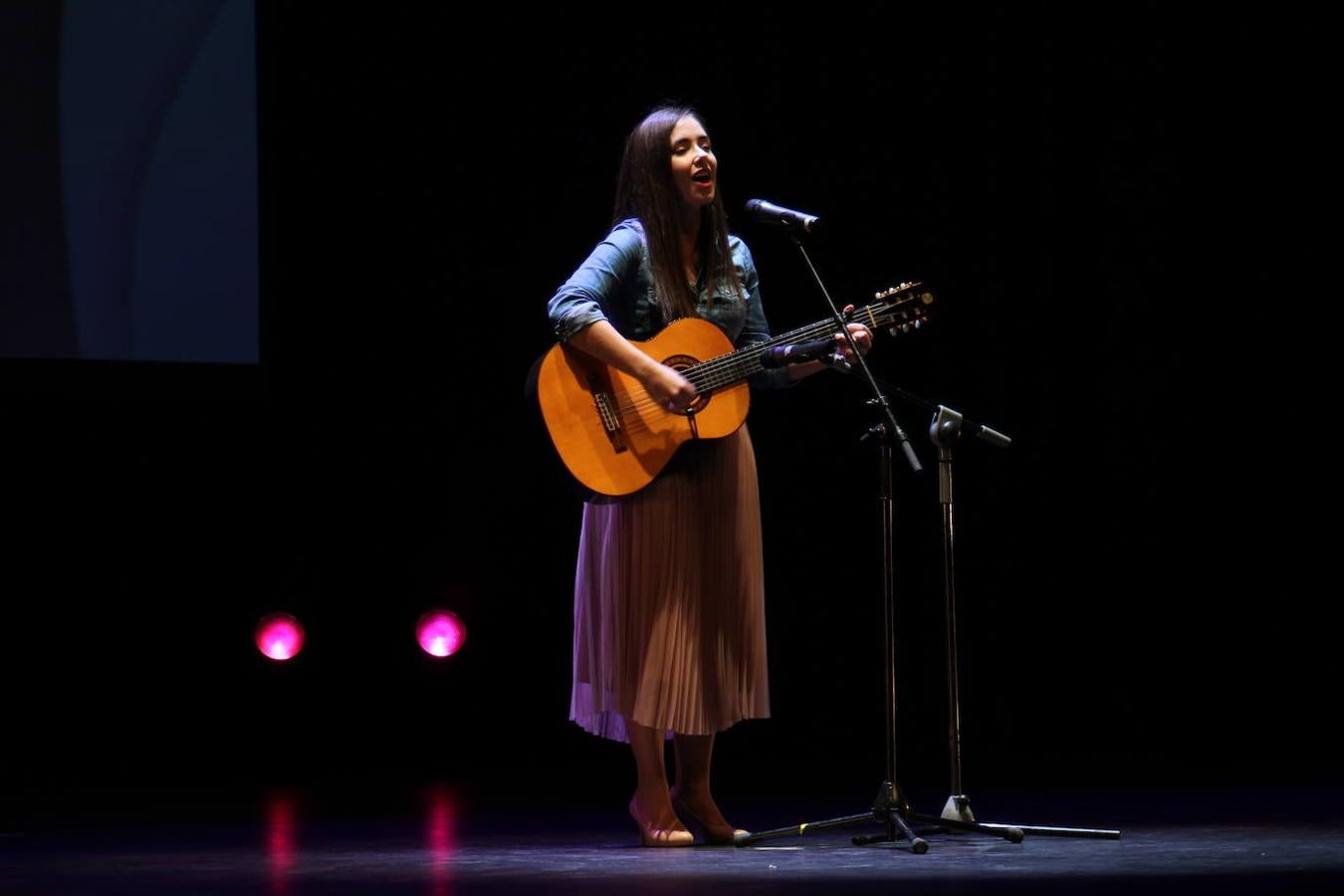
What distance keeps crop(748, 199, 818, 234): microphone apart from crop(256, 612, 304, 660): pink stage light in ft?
7.74

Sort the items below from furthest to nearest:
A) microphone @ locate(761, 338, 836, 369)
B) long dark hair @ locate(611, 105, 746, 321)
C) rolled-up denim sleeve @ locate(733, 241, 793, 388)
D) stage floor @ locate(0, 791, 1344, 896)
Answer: rolled-up denim sleeve @ locate(733, 241, 793, 388)
long dark hair @ locate(611, 105, 746, 321)
microphone @ locate(761, 338, 836, 369)
stage floor @ locate(0, 791, 1344, 896)

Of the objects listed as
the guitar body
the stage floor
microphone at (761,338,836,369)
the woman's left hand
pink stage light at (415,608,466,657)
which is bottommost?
the stage floor

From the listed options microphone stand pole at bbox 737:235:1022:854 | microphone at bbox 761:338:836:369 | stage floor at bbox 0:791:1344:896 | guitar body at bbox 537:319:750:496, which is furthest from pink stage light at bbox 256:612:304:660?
microphone at bbox 761:338:836:369

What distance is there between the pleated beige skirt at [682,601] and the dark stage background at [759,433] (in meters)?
1.62

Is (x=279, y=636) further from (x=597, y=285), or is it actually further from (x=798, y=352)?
(x=798, y=352)

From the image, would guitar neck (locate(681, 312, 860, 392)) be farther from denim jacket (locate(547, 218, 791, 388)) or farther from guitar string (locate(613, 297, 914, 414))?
denim jacket (locate(547, 218, 791, 388))

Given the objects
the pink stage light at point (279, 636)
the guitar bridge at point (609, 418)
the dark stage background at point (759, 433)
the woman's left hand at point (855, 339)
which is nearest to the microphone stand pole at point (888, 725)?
the woman's left hand at point (855, 339)

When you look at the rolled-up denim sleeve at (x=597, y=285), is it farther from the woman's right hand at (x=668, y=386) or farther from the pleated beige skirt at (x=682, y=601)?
the pleated beige skirt at (x=682, y=601)

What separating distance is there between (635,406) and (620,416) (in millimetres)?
36

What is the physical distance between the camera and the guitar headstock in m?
3.16

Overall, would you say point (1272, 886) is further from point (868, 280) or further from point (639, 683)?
point (868, 280)

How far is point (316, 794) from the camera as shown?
4.22m

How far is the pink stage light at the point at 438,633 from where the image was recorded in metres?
4.88

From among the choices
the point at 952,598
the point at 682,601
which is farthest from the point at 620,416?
the point at 952,598
